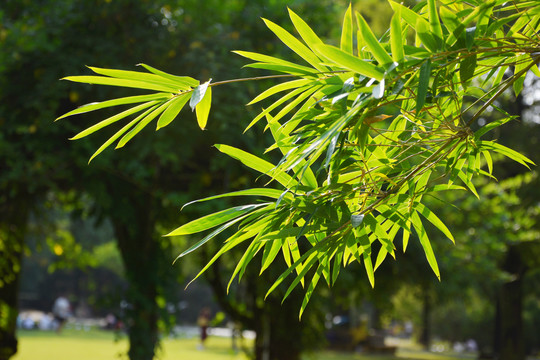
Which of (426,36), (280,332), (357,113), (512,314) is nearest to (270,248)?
(357,113)

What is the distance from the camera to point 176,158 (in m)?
6.34

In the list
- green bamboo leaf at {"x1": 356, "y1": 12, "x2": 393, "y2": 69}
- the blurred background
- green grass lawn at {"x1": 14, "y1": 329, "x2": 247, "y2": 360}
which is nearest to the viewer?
green bamboo leaf at {"x1": 356, "y1": 12, "x2": 393, "y2": 69}

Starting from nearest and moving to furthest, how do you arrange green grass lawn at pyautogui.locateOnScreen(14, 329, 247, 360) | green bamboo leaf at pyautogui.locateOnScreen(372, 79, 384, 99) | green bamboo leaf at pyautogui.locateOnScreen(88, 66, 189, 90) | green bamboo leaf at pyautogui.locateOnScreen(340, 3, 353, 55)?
1. green bamboo leaf at pyautogui.locateOnScreen(372, 79, 384, 99)
2. green bamboo leaf at pyautogui.locateOnScreen(88, 66, 189, 90)
3. green bamboo leaf at pyautogui.locateOnScreen(340, 3, 353, 55)
4. green grass lawn at pyautogui.locateOnScreen(14, 329, 247, 360)

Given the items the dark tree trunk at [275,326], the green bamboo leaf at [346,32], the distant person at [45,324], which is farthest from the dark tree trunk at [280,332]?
the distant person at [45,324]

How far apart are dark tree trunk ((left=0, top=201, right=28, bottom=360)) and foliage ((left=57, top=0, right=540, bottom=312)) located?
6454mm

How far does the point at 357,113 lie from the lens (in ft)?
5.01

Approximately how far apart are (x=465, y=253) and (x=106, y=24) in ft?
22.1

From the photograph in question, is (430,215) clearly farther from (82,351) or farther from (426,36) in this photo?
(82,351)

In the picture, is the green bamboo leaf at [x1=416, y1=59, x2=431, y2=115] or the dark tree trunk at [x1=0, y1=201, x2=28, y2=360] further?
the dark tree trunk at [x1=0, y1=201, x2=28, y2=360]

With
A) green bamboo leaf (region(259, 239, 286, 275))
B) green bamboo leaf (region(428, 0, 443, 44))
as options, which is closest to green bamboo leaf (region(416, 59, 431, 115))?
green bamboo leaf (region(428, 0, 443, 44))

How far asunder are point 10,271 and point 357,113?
790 centimetres

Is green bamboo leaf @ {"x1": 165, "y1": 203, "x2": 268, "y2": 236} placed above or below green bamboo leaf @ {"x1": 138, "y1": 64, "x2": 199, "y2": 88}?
below

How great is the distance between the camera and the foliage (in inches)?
58.1

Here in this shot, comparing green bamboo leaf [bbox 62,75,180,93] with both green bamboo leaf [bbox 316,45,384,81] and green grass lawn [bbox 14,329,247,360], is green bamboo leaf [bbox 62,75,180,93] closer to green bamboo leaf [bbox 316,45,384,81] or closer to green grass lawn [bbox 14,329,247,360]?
green bamboo leaf [bbox 316,45,384,81]
